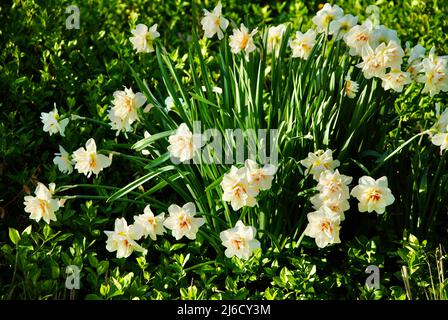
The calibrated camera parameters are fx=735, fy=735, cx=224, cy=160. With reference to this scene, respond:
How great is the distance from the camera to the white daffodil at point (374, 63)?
2.32 m

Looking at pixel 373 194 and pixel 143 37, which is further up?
pixel 143 37

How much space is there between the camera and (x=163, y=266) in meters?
2.47

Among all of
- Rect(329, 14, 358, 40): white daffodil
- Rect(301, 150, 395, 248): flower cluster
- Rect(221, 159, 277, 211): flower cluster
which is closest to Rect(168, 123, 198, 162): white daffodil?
Rect(221, 159, 277, 211): flower cluster

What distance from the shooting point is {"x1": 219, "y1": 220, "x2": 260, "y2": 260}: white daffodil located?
220 centimetres

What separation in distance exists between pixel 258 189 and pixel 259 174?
0.15 feet

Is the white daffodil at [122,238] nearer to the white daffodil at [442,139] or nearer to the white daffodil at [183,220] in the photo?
the white daffodil at [183,220]

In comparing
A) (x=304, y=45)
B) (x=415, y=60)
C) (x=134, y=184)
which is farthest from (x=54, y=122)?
(x=415, y=60)

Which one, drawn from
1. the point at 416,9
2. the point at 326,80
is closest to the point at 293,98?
the point at 326,80

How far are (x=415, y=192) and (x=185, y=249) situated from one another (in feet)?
2.71

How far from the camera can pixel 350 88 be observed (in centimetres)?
248

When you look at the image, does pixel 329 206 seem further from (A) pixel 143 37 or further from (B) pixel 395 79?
(A) pixel 143 37

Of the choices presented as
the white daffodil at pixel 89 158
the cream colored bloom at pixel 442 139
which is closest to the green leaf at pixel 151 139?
the white daffodil at pixel 89 158
